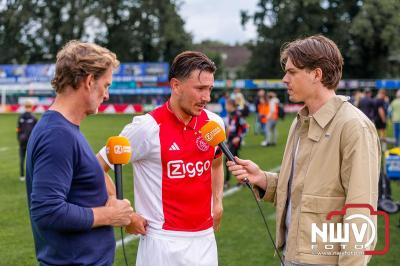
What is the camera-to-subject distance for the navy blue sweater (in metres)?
2.52

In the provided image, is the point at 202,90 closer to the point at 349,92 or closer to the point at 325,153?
the point at 325,153

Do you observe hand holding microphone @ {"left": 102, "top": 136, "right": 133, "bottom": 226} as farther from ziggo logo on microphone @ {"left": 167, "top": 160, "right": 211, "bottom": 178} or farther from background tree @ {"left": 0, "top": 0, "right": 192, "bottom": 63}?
background tree @ {"left": 0, "top": 0, "right": 192, "bottom": 63}

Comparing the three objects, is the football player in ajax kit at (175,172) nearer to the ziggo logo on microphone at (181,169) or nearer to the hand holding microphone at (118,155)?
the ziggo logo on microphone at (181,169)

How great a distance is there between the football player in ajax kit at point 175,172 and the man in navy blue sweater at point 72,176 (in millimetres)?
783

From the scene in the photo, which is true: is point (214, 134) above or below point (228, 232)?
above

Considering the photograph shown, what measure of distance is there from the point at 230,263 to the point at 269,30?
147 ft

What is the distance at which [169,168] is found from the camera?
359cm

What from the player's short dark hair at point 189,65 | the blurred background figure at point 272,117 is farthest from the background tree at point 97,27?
the player's short dark hair at point 189,65

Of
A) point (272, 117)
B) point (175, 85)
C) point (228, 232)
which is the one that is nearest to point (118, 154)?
point (175, 85)

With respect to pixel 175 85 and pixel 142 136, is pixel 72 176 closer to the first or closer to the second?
pixel 142 136

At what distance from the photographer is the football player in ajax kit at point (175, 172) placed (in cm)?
358

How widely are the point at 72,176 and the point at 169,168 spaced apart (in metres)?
1.04

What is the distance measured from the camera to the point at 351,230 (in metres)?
2.73

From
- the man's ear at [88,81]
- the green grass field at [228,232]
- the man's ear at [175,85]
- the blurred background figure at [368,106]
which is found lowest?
the green grass field at [228,232]
